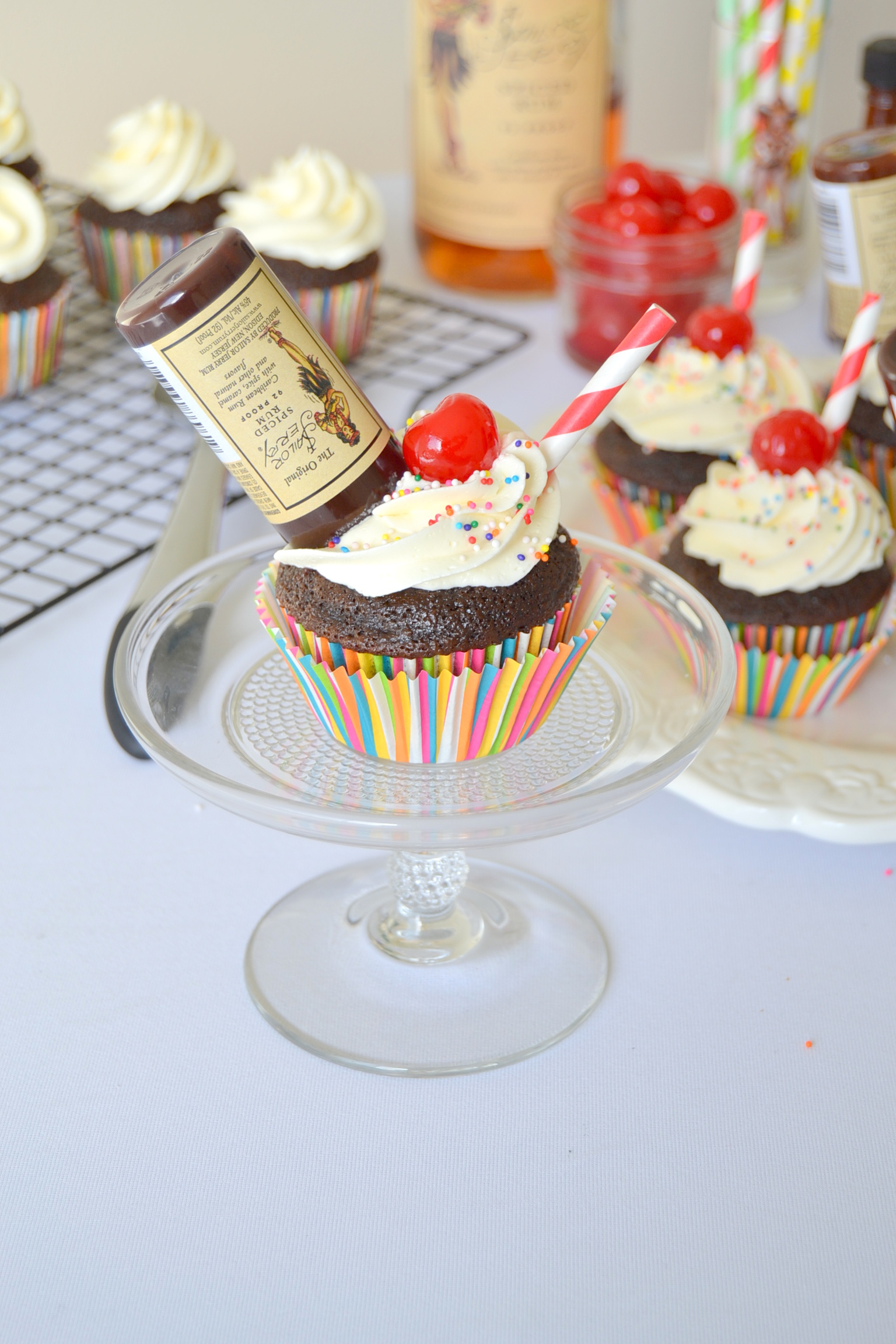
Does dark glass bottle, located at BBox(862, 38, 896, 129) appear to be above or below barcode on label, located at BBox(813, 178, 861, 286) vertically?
above

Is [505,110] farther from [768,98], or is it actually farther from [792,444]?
[792,444]

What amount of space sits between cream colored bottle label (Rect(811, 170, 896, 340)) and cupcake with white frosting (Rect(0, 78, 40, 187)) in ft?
2.76

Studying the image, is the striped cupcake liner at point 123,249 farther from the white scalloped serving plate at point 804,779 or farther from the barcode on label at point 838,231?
the white scalloped serving plate at point 804,779

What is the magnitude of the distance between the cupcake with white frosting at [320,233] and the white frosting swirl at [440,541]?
0.74 meters

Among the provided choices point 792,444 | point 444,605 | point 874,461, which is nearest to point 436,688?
point 444,605

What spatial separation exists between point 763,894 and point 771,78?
104cm

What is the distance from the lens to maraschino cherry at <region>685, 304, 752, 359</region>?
42.9 inches

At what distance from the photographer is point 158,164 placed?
1439 millimetres

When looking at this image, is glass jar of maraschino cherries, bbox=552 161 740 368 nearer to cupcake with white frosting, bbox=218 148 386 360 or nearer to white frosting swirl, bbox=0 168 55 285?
cupcake with white frosting, bbox=218 148 386 360

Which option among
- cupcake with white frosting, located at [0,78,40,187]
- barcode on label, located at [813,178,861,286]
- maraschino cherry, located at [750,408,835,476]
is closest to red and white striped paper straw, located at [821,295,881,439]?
maraschino cherry, located at [750,408,835,476]

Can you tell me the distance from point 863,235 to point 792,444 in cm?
36

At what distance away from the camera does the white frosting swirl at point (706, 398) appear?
107cm

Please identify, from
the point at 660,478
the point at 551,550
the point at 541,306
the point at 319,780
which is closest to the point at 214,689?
the point at 319,780

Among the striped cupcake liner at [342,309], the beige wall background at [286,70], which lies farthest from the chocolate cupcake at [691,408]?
the beige wall background at [286,70]
